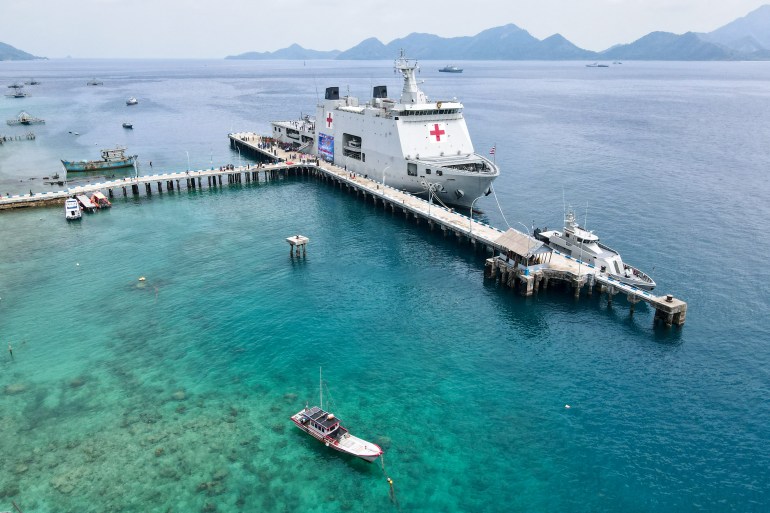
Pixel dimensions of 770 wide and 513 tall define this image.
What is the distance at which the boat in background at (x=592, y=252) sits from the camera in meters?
48.9

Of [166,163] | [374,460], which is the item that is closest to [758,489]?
[374,460]

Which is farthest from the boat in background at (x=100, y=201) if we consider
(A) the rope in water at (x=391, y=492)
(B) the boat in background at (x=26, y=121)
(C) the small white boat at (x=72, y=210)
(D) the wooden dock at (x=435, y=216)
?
(B) the boat in background at (x=26, y=121)

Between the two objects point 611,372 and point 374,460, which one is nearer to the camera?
point 374,460

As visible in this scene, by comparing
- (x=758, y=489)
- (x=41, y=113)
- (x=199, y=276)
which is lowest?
(x=758, y=489)

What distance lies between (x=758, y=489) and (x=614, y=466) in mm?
7350

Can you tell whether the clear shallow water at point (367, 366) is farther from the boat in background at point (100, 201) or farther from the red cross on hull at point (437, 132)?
the red cross on hull at point (437, 132)

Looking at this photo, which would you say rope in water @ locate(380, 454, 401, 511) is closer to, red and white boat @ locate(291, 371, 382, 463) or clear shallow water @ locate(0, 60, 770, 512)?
clear shallow water @ locate(0, 60, 770, 512)

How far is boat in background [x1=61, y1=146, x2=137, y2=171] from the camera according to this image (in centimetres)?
9500

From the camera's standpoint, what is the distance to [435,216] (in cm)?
6569

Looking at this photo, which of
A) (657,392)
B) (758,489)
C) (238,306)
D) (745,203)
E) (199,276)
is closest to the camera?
(758,489)

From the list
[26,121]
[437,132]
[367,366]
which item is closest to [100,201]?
[437,132]

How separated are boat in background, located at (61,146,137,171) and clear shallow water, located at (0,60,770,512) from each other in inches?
994

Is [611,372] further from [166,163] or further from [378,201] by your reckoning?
[166,163]

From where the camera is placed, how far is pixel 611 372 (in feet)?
126
